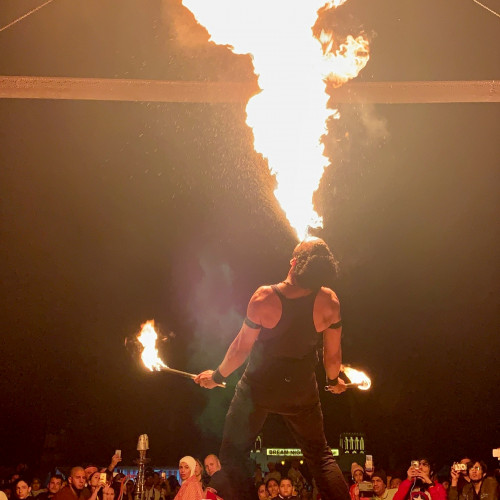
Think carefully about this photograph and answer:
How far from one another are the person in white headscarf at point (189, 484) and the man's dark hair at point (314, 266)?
9.32 ft

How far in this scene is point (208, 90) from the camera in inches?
278

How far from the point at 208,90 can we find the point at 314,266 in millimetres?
3587

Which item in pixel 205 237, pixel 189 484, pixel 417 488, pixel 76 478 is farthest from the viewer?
pixel 205 237

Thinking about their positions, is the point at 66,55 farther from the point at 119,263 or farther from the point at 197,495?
the point at 119,263

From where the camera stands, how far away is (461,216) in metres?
12.1

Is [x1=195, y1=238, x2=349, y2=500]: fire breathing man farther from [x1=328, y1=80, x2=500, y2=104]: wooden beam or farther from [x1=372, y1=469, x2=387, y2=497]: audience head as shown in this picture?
[x1=372, y1=469, x2=387, y2=497]: audience head

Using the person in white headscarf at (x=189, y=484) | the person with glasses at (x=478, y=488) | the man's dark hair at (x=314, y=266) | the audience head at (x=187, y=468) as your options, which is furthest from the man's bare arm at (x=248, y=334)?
the person with glasses at (x=478, y=488)

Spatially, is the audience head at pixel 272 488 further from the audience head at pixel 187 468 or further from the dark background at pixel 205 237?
the dark background at pixel 205 237

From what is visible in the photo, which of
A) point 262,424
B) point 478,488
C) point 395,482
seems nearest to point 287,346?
point 262,424

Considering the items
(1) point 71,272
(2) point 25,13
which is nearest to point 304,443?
(2) point 25,13

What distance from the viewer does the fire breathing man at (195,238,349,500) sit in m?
4.21

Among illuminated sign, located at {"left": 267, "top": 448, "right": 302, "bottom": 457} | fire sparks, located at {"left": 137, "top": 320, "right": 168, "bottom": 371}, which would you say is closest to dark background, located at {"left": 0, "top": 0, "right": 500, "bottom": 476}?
illuminated sign, located at {"left": 267, "top": 448, "right": 302, "bottom": 457}

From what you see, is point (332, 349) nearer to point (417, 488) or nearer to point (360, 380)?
point (360, 380)

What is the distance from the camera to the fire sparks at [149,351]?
506 centimetres
